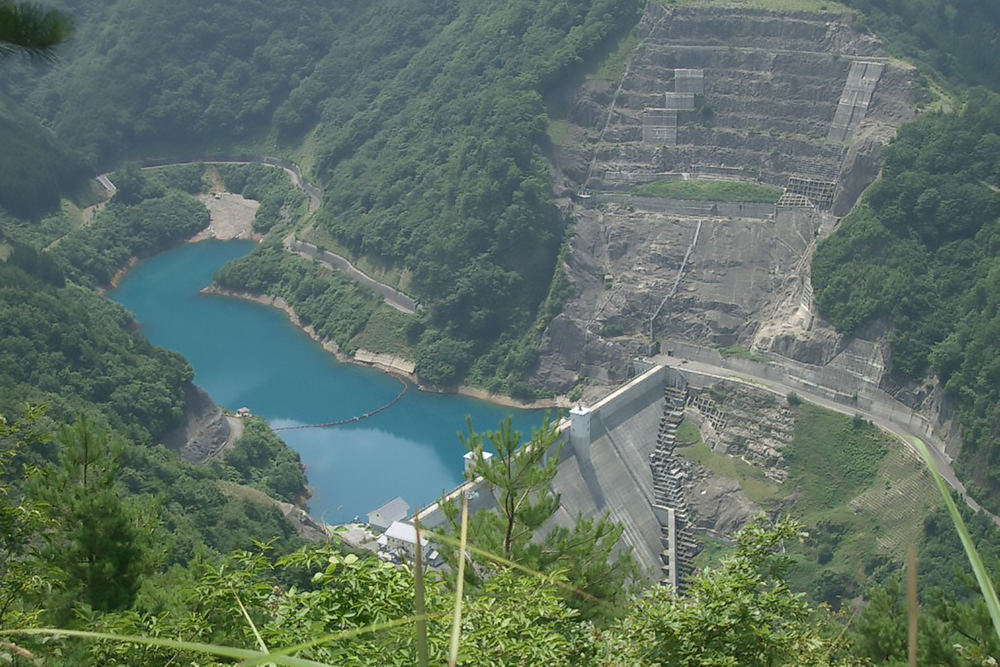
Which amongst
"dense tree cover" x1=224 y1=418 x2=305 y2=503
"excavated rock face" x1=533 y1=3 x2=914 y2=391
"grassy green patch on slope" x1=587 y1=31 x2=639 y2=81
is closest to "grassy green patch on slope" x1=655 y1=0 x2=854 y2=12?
"excavated rock face" x1=533 y1=3 x2=914 y2=391

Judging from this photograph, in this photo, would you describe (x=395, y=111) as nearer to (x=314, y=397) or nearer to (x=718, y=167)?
(x=314, y=397)

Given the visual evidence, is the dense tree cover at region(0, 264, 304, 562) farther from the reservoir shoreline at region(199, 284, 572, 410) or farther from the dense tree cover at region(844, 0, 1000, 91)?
the dense tree cover at region(844, 0, 1000, 91)

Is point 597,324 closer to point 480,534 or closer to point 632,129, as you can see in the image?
point 632,129

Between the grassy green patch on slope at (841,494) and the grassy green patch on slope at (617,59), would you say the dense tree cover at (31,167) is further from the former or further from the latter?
the grassy green patch on slope at (841,494)

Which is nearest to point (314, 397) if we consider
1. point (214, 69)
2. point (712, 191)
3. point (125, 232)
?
point (712, 191)

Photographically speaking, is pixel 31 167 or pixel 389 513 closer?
pixel 389 513

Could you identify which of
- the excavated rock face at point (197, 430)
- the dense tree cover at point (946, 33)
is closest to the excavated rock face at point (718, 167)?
the dense tree cover at point (946, 33)
